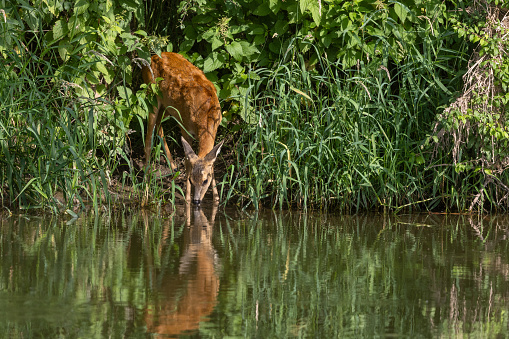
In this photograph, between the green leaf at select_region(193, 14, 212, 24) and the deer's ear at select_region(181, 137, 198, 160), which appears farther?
the green leaf at select_region(193, 14, 212, 24)

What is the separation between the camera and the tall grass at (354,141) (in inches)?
295

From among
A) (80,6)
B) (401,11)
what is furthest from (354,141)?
(80,6)

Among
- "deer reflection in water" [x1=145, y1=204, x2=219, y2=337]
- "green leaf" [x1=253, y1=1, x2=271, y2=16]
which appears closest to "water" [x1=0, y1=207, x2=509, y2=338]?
"deer reflection in water" [x1=145, y1=204, x2=219, y2=337]

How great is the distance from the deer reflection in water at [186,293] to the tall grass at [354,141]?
215cm

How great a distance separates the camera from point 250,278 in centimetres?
447

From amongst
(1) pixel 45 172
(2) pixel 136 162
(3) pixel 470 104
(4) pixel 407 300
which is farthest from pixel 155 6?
(4) pixel 407 300

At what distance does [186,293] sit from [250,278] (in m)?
0.52

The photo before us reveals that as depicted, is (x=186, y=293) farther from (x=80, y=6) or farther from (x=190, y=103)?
(x=190, y=103)

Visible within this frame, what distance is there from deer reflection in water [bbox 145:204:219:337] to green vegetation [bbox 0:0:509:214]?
5.97ft

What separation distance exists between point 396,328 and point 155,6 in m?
7.55

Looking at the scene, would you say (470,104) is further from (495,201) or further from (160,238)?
(160,238)

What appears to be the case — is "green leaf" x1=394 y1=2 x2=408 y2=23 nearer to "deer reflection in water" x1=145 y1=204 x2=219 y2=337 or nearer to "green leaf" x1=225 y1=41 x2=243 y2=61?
"green leaf" x1=225 y1=41 x2=243 y2=61

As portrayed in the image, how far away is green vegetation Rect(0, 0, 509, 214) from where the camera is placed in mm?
7000

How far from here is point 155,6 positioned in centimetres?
1016
